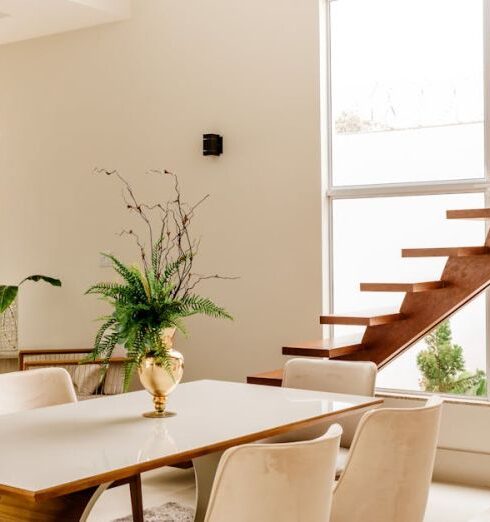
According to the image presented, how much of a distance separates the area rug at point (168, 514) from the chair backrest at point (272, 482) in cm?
245

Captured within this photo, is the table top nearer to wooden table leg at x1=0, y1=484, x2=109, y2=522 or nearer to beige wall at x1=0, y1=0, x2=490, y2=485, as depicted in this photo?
wooden table leg at x1=0, y1=484, x2=109, y2=522

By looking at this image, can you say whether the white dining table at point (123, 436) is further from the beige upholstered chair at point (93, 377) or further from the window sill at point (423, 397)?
the beige upholstered chair at point (93, 377)

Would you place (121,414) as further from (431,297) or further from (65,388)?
(431,297)

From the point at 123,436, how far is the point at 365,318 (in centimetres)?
237

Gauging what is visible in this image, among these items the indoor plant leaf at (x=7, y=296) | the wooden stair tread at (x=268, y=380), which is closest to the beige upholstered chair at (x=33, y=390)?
the wooden stair tread at (x=268, y=380)

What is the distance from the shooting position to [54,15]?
6.57 meters

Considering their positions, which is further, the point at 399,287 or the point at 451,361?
the point at 451,361

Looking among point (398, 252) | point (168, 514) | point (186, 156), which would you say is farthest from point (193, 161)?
point (168, 514)

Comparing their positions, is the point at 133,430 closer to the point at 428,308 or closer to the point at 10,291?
the point at 428,308

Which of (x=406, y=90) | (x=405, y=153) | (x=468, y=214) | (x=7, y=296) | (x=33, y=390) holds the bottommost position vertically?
(x=33, y=390)

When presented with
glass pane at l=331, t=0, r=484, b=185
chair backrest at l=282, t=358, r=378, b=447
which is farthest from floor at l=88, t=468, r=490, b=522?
glass pane at l=331, t=0, r=484, b=185

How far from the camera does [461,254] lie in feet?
15.5

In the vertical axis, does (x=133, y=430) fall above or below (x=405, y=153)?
below

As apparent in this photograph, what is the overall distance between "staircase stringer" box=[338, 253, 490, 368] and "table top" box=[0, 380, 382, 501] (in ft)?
5.10
